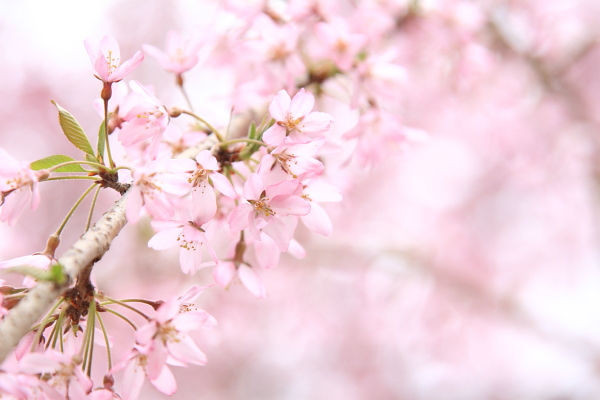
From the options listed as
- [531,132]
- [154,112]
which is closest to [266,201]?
[154,112]

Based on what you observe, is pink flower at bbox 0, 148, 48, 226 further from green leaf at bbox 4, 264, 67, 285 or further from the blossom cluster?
green leaf at bbox 4, 264, 67, 285

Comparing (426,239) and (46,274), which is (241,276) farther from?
(426,239)

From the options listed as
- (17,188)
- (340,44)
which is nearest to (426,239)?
(340,44)

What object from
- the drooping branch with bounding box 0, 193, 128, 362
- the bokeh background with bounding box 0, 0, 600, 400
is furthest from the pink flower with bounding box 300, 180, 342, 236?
the bokeh background with bounding box 0, 0, 600, 400

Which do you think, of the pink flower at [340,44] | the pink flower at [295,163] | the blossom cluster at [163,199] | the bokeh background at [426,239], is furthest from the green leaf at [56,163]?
the bokeh background at [426,239]

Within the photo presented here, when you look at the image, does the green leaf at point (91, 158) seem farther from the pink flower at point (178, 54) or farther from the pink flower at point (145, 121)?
the pink flower at point (178, 54)

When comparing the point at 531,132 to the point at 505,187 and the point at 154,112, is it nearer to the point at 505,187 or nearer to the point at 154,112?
the point at 505,187

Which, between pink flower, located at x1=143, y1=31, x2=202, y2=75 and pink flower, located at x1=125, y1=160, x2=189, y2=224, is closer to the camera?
pink flower, located at x1=125, y1=160, x2=189, y2=224
